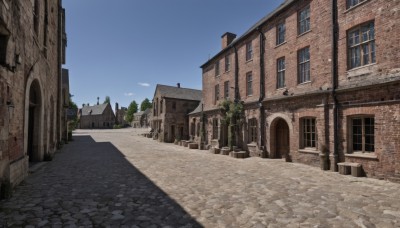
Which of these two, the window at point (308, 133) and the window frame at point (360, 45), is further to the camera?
the window at point (308, 133)

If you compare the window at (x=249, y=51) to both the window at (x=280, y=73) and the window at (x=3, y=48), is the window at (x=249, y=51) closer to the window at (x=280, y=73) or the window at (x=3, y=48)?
the window at (x=280, y=73)

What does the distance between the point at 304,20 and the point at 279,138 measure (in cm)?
693

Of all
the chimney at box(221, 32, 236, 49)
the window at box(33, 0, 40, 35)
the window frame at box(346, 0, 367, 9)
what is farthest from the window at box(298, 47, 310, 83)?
the window at box(33, 0, 40, 35)

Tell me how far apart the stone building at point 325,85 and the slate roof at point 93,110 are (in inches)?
2761

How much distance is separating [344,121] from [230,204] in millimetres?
7399

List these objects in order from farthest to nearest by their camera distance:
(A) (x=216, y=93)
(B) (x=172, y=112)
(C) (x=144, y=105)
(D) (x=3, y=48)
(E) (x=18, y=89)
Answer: (C) (x=144, y=105) → (B) (x=172, y=112) → (A) (x=216, y=93) → (E) (x=18, y=89) → (D) (x=3, y=48)

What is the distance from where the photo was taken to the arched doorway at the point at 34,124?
10727 millimetres

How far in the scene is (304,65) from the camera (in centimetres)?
1295

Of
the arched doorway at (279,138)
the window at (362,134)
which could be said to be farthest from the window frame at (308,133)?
the window at (362,134)

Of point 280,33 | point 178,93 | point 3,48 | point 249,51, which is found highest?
point 280,33

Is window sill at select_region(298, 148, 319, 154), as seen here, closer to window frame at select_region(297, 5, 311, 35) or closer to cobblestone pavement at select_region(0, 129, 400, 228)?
cobblestone pavement at select_region(0, 129, 400, 228)

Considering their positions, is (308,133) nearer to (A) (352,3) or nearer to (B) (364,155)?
(B) (364,155)

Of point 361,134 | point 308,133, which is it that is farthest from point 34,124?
point 361,134

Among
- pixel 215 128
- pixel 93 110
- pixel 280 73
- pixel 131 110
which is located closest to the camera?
pixel 280 73
